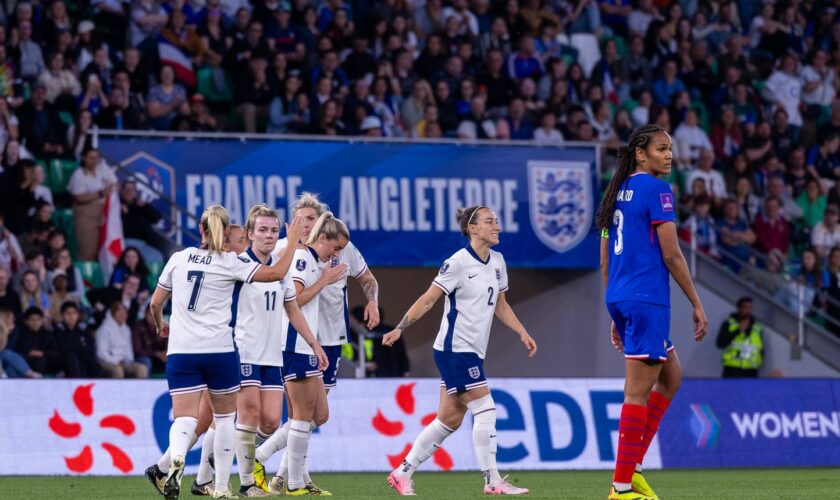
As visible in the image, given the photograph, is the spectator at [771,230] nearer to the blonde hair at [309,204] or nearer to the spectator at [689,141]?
the spectator at [689,141]

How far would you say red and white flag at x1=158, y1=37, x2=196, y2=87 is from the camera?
65.7 feet

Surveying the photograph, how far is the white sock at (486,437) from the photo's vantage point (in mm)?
11484

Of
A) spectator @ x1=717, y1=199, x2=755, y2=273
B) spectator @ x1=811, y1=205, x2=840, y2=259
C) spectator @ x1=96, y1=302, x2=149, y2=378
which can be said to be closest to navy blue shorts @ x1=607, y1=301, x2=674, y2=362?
spectator @ x1=96, y1=302, x2=149, y2=378

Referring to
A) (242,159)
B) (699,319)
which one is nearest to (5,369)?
(242,159)

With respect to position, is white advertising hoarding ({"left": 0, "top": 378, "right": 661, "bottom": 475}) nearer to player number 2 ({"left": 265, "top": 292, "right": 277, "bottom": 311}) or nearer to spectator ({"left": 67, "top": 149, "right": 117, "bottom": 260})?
spectator ({"left": 67, "top": 149, "right": 117, "bottom": 260})

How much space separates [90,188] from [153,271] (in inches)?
50.8

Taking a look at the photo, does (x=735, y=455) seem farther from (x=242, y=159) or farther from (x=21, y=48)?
(x=21, y=48)

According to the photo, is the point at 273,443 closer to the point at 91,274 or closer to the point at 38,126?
the point at 91,274

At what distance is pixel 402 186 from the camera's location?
20.2 m

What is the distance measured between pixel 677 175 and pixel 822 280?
263cm

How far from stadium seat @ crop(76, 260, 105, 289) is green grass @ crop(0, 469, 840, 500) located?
4.05 metres

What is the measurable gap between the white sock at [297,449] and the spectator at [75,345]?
5.76m

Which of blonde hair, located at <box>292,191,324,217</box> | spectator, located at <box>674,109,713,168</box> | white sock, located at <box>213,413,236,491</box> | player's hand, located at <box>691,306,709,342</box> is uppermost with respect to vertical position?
spectator, located at <box>674,109,713,168</box>

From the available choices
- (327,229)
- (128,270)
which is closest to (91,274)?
(128,270)
